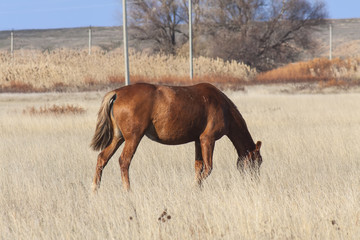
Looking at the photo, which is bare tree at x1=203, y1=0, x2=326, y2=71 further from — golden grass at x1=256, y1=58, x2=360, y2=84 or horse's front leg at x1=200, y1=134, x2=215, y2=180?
horse's front leg at x1=200, y1=134, x2=215, y2=180

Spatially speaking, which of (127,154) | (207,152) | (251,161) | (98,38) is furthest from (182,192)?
(98,38)

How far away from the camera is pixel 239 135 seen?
24.9 ft

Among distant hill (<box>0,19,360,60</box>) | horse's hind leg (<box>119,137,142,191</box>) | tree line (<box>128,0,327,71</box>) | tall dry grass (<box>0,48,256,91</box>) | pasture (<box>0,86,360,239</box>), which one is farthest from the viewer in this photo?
distant hill (<box>0,19,360,60</box>)

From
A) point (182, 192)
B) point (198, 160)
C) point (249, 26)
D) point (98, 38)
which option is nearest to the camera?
point (182, 192)

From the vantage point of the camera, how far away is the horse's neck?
7535 millimetres

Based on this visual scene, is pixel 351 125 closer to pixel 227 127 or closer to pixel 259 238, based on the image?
pixel 227 127

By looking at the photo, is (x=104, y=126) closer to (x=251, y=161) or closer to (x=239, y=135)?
(x=239, y=135)

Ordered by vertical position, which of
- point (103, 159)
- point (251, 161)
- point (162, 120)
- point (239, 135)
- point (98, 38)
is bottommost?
point (251, 161)

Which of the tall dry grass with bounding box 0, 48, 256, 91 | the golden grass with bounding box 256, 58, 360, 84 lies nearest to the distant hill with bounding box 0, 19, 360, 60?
the golden grass with bounding box 256, 58, 360, 84

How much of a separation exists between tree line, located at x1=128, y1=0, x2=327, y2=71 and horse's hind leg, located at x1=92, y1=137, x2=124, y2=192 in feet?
134

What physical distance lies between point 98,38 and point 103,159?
317 feet

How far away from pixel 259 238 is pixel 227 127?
2.56 meters

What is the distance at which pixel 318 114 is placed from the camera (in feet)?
56.6

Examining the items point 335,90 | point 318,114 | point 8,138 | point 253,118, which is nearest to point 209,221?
point 8,138
